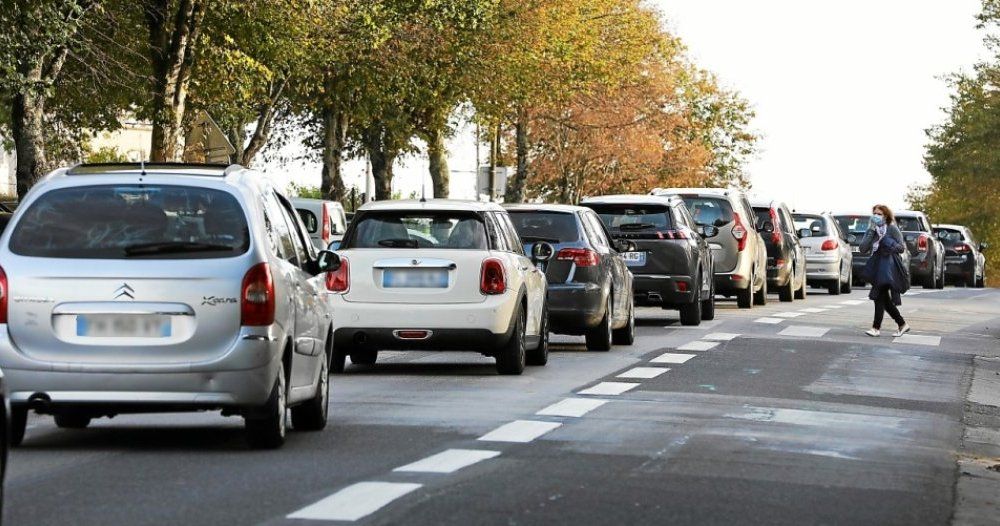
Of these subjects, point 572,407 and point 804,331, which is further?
point 804,331

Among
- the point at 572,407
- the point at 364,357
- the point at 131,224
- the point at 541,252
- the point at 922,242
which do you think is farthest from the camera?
the point at 922,242

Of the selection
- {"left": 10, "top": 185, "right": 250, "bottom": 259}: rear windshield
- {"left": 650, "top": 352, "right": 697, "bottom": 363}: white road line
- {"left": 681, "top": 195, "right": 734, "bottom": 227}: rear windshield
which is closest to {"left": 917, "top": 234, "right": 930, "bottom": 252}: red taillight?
{"left": 681, "top": 195, "right": 734, "bottom": 227}: rear windshield

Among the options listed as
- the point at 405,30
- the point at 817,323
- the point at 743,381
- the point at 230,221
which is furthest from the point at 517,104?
the point at 230,221

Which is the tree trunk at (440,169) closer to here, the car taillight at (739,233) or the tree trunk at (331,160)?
the tree trunk at (331,160)

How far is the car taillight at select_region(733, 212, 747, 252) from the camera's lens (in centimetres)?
3147

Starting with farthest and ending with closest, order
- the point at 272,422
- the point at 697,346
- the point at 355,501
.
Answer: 1. the point at 697,346
2. the point at 272,422
3. the point at 355,501

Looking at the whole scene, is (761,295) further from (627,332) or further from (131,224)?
(131,224)

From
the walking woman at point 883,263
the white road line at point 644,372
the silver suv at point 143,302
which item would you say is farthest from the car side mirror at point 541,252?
the silver suv at point 143,302

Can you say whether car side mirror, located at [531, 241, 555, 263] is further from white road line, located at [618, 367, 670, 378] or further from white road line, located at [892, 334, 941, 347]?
white road line, located at [892, 334, 941, 347]

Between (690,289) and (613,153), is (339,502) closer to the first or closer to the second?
(690,289)

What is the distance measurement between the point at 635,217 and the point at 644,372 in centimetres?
833

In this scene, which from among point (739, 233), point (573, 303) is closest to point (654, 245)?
point (739, 233)

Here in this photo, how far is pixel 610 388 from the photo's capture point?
16.3m

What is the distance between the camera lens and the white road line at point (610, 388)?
51.9 feet
